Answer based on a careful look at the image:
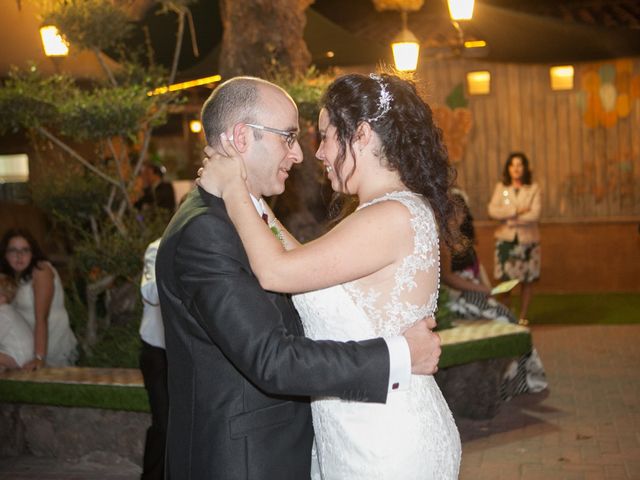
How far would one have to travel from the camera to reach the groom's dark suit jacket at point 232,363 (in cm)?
232

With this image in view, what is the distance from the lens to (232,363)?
2.45 metres

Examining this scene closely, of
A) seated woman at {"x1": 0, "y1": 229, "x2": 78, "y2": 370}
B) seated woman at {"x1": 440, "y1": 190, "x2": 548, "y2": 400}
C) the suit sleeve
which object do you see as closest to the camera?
the suit sleeve

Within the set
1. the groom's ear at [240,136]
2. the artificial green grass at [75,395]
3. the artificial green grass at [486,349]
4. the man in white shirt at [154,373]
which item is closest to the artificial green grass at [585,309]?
the artificial green grass at [486,349]

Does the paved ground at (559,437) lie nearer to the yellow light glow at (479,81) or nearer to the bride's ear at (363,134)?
the bride's ear at (363,134)

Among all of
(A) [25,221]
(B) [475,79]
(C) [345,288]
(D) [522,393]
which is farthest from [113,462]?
(B) [475,79]

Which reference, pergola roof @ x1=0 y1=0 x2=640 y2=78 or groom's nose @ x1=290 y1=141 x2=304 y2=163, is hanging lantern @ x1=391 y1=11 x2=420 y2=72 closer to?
pergola roof @ x1=0 y1=0 x2=640 y2=78

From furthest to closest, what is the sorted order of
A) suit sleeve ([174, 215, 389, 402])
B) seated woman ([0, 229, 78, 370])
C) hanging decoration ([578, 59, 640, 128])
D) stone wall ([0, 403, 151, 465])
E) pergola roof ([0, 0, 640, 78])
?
hanging decoration ([578, 59, 640, 128])
pergola roof ([0, 0, 640, 78])
seated woman ([0, 229, 78, 370])
stone wall ([0, 403, 151, 465])
suit sleeve ([174, 215, 389, 402])

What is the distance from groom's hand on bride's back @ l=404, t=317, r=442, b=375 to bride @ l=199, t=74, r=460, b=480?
0.39 ft

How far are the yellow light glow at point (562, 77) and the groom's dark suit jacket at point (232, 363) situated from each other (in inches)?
488

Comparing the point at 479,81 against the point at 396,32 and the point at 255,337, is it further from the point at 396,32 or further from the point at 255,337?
the point at 255,337

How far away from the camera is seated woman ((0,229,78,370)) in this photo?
6.60 meters

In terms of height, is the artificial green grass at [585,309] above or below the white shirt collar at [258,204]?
below

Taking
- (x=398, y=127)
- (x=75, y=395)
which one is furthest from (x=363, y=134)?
(x=75, y=395)

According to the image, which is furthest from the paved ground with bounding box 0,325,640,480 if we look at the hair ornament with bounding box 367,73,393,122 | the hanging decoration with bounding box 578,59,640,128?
the hanging decoration with bounding box 578,59,640,128
